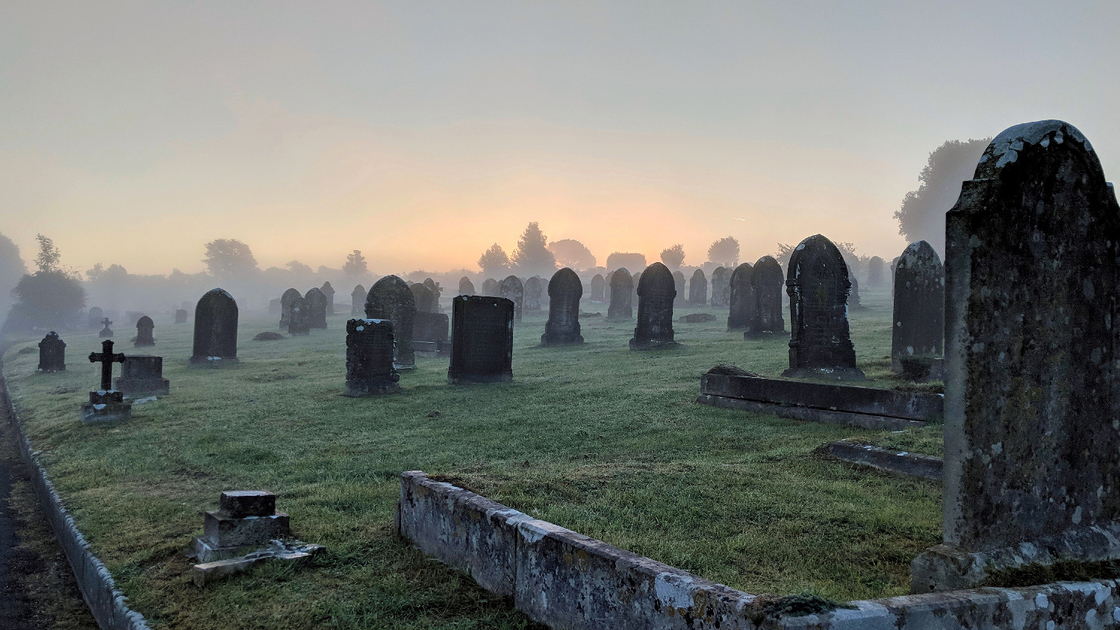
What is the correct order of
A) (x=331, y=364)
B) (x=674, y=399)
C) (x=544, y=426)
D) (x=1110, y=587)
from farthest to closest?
(x=331, y=364) → (x=674, y=399) → (x=544, y=426) → (x=1110, y=587)

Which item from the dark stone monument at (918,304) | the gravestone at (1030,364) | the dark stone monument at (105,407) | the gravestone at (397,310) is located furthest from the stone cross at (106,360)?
the dark stone monument at (918,304)

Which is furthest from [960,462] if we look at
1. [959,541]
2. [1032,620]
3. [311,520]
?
[311,520]

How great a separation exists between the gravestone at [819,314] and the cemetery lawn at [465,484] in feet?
2.40

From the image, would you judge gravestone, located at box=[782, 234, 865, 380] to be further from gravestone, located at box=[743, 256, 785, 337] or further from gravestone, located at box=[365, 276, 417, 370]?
gravestone, located at box=[365, 276, 417, 370]

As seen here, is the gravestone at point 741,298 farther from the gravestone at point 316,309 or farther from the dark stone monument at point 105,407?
the gravestone at point 316,309

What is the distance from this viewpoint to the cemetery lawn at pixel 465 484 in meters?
3.92

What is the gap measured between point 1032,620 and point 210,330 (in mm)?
22441

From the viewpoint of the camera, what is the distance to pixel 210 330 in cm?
2089

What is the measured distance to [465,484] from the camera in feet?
16.4

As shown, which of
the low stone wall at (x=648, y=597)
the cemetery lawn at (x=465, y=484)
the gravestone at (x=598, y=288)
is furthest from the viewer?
the gravestone at (x=598, y=288)

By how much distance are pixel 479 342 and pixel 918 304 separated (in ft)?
30.1

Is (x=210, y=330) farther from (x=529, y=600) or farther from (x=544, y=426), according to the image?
(x=529, y=600)

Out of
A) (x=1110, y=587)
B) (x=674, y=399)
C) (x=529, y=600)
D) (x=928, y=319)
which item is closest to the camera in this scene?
(x=1110, y=587)

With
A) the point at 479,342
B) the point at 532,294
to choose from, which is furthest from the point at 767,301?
the point at 532,294
